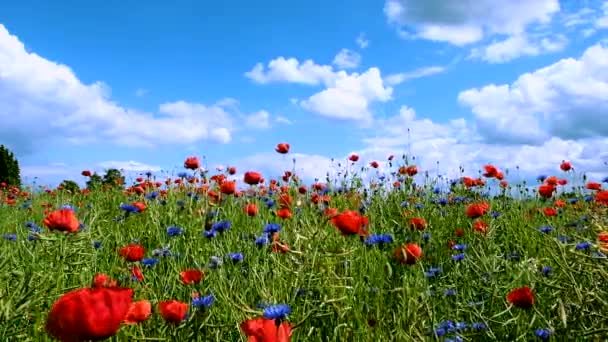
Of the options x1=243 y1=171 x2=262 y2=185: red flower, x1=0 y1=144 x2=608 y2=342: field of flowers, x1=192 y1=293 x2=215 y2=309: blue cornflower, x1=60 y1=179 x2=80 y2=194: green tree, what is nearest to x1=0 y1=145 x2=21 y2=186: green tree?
x1=60 y1=179 x2=80 y2=194: green tree

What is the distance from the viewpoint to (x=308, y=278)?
2.27 meters

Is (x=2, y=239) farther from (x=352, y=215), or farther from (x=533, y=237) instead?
(x=533, y=237)

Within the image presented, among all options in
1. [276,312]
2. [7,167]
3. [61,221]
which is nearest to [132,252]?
[61,221]

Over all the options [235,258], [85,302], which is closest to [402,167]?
[235,258]

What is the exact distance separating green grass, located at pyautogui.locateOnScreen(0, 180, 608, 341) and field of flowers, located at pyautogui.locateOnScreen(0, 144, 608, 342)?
0.04 ft

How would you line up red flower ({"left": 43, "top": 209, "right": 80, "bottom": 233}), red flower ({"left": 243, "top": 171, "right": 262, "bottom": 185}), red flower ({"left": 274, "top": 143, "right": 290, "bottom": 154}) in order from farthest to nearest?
red flower ({"left": 274, "top": 143, "right": 290, "bottom": 154}) → red flower ({"left": 243, "top": 171, "right": 262, "bottom": 185}) → red flower ({"left": 43, "top": 209, "right": 80, "bottom": 233})

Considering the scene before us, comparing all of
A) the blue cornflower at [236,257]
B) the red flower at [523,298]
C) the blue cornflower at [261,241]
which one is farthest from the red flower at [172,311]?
the blue cornflower at [261,241]

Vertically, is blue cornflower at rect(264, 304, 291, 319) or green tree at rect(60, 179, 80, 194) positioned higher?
green tree at rect(60, 179, 80, 194)

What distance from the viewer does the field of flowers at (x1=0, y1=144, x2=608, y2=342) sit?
1799 mm

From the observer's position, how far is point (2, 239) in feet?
14.2

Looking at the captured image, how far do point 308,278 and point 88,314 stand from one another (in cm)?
128

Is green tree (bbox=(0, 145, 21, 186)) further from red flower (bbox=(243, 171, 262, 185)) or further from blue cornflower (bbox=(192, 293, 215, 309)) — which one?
blue cornflower (bbox=(192, 293, 215, 309))

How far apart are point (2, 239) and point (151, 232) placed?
118cm

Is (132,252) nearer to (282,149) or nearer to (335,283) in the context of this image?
(335,283)
